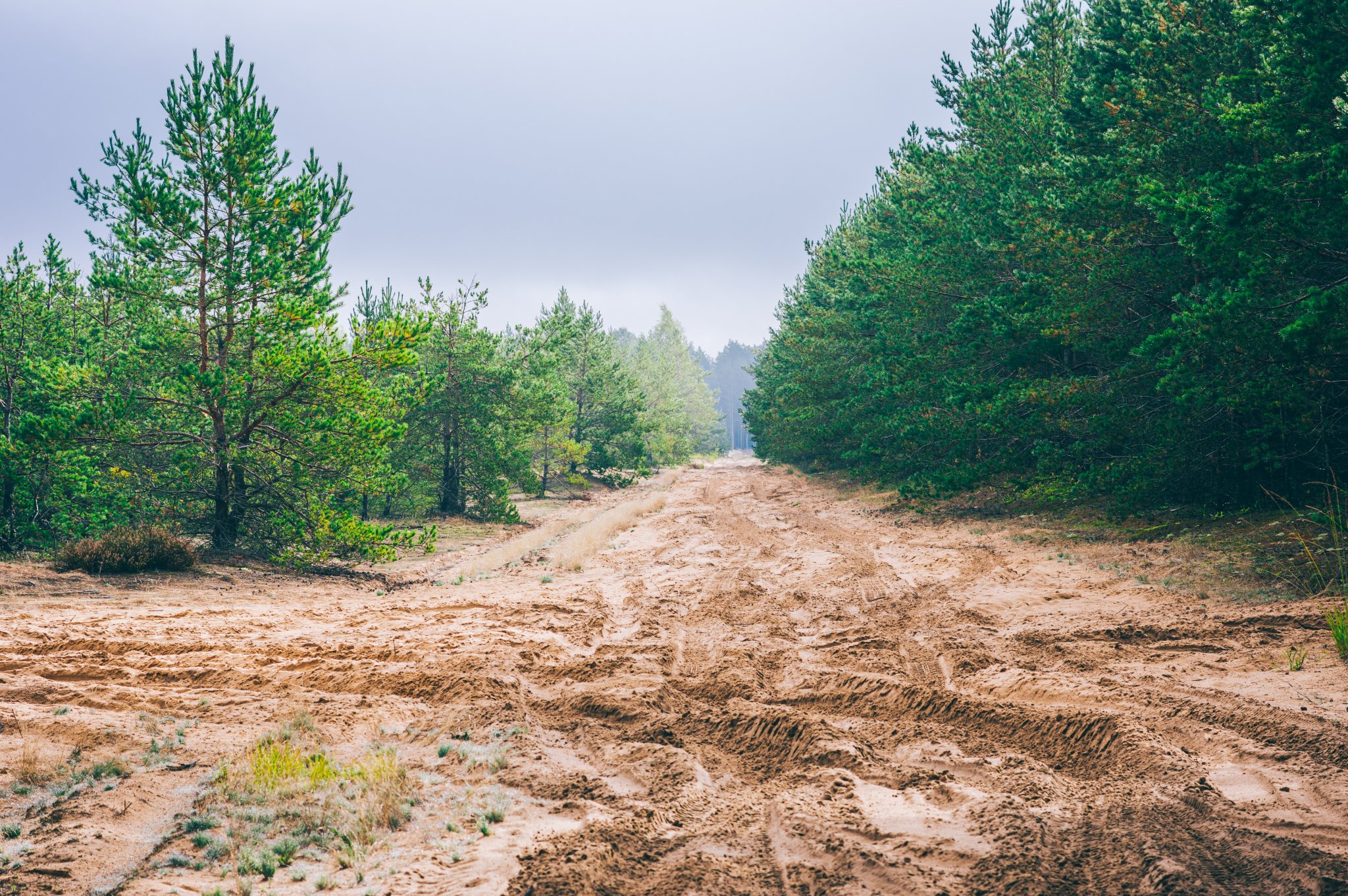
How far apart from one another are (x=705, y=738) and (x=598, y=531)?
12.6m

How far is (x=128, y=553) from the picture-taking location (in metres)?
12.0

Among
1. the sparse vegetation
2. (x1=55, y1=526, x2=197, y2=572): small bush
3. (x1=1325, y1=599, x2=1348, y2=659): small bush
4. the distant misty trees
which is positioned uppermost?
the distant misty trees

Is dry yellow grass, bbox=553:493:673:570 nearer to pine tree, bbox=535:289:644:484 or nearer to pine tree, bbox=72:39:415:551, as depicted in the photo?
pine tree, bbox=72:39:415:551

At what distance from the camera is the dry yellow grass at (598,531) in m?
14.1

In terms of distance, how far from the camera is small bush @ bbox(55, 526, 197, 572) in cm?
1171

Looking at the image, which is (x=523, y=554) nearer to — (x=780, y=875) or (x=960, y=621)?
(x=960, y=621)

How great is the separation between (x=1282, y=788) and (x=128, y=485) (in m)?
17.2

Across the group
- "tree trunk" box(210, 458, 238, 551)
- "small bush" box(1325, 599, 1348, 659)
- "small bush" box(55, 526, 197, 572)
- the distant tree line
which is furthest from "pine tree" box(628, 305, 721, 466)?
the distant tree line

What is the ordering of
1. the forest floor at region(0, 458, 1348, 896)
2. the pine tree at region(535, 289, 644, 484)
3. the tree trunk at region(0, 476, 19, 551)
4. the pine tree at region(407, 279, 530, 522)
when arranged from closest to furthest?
the forest floor at region(0, 458, 1348, 896), the tree trunk at region(0, 476, 19, 551), the pine tree at region(407, 279, 530, 522), the pine tree at region(535, 289, 644, 484)

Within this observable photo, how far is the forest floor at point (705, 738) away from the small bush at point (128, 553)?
1.14m

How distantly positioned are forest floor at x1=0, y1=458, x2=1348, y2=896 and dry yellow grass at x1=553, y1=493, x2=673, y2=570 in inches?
138

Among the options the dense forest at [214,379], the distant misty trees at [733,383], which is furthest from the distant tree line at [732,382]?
the dense forest at [214,379]

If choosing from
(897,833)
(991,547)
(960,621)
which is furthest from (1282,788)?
(991,547)

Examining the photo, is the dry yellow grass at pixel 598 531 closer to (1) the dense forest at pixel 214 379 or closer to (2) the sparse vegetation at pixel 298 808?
(1) the dense forest at pixel 214 379
